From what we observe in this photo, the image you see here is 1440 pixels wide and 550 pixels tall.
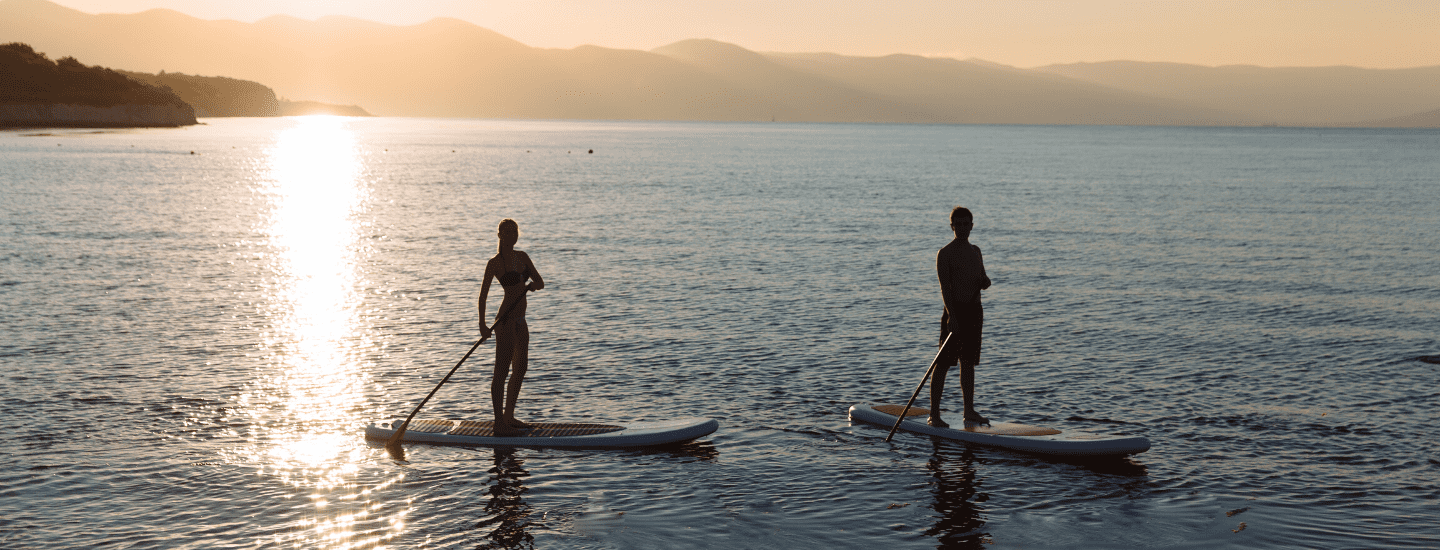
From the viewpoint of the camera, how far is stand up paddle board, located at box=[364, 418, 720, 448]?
500 inches

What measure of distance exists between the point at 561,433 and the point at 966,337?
487cm

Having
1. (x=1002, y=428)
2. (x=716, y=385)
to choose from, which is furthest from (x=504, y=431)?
(x=1002, y=428)

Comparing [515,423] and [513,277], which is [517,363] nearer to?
[515,423]

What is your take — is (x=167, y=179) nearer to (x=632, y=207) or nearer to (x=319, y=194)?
(x=319, y=194)

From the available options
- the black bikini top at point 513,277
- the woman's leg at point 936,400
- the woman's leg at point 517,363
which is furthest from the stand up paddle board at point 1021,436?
the black bikini top at point 513,277

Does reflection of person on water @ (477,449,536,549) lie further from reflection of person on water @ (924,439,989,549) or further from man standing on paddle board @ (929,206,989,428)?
man standing on paddle board @ (929,206,989,428)

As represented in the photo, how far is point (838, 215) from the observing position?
2009 inches

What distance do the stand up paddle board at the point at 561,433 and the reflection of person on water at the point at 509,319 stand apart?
0.22 meters

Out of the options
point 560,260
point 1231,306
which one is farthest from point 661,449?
point 560,260

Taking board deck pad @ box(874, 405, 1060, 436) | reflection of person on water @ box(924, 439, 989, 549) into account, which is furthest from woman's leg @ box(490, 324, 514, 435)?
reflection of person on water @ box(924, 439, 989, 549)

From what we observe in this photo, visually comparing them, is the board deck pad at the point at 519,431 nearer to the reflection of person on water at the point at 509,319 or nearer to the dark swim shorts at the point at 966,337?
the reflection of person on water at the point at 509,319

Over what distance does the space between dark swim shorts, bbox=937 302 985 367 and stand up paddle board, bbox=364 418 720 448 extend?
114 inches

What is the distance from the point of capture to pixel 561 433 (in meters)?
12.9

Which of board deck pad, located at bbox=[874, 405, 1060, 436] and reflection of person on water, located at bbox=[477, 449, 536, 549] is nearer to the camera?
reflection of person on water, located at bbox=[477, 449, 536, 549]
